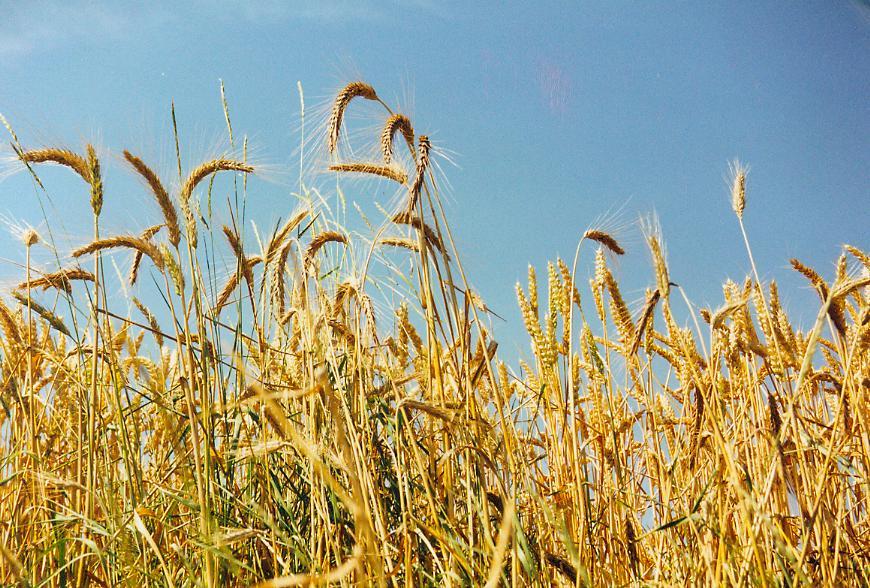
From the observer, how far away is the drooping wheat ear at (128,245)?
5.45 ft

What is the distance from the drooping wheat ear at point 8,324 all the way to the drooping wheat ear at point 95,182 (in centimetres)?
92

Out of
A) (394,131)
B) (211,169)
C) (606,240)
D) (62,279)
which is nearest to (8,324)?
(62,279)

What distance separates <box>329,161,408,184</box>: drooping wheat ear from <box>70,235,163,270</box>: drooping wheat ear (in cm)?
52

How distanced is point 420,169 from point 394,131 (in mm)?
183

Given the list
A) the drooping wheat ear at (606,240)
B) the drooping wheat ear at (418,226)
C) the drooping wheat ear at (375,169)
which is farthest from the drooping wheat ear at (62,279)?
the drooping wheat ear at (606,240)

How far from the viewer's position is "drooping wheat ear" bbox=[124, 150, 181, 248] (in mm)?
1580

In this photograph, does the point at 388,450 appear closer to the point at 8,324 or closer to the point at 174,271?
the point at 174,271

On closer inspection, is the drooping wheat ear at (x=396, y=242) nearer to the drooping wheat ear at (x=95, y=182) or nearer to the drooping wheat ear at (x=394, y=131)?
the drooping wheat ear at (x=394, y=131)

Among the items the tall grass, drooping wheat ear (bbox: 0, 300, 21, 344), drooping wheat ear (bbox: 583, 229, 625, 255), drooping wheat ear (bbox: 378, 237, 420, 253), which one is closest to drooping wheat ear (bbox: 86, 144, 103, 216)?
the tall grass

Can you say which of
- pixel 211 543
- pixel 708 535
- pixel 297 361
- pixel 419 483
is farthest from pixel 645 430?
pixel 211 543

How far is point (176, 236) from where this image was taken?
158cm

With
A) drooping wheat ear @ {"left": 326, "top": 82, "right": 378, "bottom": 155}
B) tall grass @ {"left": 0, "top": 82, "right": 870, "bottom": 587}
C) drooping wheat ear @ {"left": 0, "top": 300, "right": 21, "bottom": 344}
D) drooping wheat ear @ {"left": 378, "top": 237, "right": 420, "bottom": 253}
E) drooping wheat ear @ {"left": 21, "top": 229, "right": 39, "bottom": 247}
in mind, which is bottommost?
tall grass @ {"left": 0, "top": 82, "right": 870, "bottom": 587}

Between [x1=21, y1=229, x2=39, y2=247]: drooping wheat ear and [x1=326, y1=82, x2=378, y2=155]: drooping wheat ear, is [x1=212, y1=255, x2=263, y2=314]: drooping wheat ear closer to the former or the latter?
[x1=326, y1=82, x2=378, y2=155]: drooping wheat ear

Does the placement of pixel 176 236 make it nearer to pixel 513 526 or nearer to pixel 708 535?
pixel 513 526
